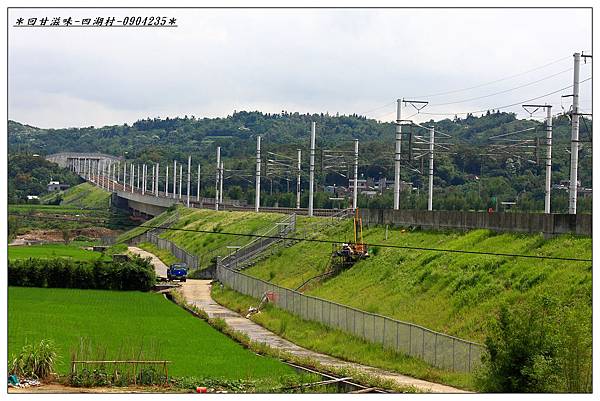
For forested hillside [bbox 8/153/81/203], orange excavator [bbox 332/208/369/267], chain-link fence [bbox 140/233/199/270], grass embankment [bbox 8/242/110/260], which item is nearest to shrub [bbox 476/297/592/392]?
orange excavator [bbox 332/208/369/267]

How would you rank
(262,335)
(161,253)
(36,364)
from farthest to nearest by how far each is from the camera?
(161,253) → (262,335) → (36,364)

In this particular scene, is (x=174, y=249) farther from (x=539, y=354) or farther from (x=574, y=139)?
(x=539, y=354)

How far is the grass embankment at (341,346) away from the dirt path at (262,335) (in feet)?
1.24

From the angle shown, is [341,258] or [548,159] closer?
[548,159]

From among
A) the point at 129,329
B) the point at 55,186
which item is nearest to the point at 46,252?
the point at 129,329

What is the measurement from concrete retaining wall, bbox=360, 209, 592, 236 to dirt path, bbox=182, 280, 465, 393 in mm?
10200

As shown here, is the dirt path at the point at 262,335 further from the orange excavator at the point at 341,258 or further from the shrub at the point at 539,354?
the orange excavator at the point at 341,258

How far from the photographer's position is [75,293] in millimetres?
68812

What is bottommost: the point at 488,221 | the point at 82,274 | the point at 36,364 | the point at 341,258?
the point at 36,364

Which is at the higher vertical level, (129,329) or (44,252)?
(44,252)

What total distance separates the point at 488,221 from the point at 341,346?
449 inches

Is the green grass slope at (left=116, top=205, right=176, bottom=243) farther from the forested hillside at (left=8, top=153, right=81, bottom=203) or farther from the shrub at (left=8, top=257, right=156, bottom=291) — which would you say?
the shrub at (left=8, top=257, right=156, bottom=291)

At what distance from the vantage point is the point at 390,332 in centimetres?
4212

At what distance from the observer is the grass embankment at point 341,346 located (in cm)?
3677
